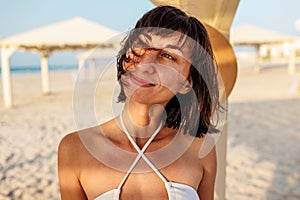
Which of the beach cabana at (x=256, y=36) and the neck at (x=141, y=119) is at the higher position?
→ the neck at (x=141, y=119)

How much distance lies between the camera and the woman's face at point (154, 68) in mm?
606

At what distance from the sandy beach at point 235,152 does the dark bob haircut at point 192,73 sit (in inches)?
24.0

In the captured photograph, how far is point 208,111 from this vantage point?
761 mm

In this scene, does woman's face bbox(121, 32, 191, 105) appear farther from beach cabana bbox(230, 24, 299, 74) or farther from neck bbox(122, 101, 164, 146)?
beach cabana bbox(230, 24, 299, 74)

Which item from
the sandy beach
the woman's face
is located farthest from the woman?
the sandy beach

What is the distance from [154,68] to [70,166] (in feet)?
0.75

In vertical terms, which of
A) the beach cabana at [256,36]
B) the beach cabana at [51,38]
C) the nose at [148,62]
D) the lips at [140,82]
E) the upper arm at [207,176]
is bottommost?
the beach cabana at [256,36]

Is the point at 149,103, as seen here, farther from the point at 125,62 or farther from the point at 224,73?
the point at 224,73

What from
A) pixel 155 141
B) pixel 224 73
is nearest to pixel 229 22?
pixel 224 73

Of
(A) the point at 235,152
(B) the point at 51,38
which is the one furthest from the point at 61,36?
(A) the point at 235,152

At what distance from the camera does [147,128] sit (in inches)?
26.9

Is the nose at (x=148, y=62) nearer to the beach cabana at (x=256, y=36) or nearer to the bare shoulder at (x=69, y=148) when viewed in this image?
the bare shoulder at (x=69, y=148)

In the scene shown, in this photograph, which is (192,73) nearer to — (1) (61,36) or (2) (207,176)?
(2) (207,176)

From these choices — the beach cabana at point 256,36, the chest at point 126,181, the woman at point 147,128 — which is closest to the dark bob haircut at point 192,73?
the woman at point 147,128
